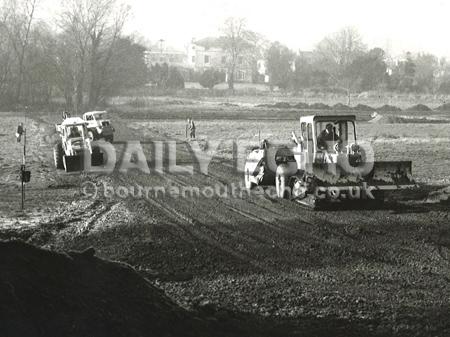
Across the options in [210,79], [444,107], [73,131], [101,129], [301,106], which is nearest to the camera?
[73,131]

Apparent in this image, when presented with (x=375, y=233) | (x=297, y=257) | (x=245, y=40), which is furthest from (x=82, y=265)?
(x=245, y=40)

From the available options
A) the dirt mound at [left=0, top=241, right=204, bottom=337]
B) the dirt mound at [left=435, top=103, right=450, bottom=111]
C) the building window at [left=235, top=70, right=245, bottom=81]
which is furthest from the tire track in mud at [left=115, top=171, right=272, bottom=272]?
the building window at [left=235, top=70, right=245, bottom=81]

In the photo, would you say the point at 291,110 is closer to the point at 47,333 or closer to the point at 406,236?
the point at 406,236

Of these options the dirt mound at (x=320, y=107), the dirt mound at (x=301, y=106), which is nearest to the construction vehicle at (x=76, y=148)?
the dirt mound at (x=320, y=107)

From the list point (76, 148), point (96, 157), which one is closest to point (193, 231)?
point (96, 157)

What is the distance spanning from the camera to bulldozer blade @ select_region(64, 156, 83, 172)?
2241 cm

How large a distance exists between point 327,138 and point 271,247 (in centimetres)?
532

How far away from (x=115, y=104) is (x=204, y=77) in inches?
1180

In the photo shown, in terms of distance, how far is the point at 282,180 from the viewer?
659 inches

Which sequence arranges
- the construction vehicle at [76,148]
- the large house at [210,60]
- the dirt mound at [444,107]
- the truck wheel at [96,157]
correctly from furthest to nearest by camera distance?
1. the large house at [210,60]
2. the dirt mound at [444,107]
3. the truck wheel at [96,157]
4. the construction vehicle at [76,148]

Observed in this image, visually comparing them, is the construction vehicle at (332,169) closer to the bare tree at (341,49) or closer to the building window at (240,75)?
the bare tree at (341,49)

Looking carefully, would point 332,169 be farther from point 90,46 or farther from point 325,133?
point 90,46

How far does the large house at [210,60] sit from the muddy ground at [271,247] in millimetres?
73208

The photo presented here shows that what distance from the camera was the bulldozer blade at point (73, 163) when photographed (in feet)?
73.5
